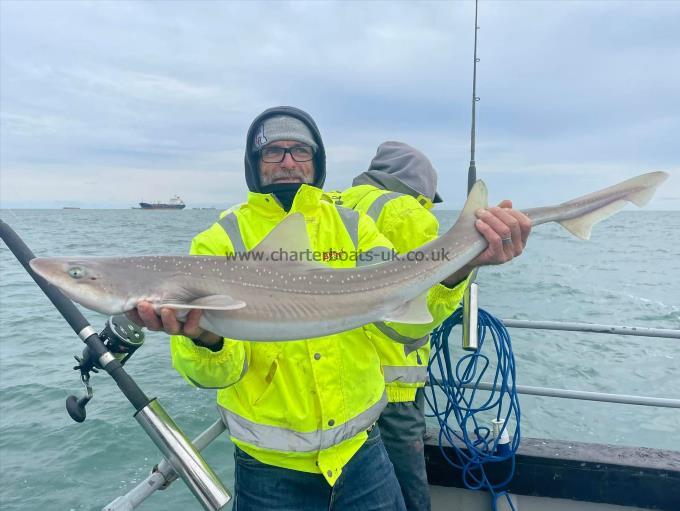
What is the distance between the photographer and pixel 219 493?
7.98 ft

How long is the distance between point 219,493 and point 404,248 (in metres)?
2.41

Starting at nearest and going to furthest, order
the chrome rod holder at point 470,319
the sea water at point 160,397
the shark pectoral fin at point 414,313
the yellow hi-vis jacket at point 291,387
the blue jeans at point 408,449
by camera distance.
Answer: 1. the yellow hi-vis jacket at point 291,387
2. the shark pectoral fin at point 414,313
3. the chrome rod holder at point 470,319
4. the blue jeans at point 408,449
5. the sea water at point 160,397

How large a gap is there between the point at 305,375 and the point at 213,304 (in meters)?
0.69

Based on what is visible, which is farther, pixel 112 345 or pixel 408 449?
pixel 408 449

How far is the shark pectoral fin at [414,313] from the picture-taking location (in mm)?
2693

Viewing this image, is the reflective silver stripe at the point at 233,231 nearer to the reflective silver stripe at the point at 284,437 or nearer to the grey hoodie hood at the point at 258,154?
the grey hoodie hood at the point at 258,154

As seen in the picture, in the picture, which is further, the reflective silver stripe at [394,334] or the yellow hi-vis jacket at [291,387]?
the reflective silver stripe at [394,334]

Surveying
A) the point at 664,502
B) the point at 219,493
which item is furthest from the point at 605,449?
the point at 219,493

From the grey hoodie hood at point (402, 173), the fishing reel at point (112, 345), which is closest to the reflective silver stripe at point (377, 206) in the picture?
the grey hoodie hood at point (402, 173)

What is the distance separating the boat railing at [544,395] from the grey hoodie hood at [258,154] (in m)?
1.70

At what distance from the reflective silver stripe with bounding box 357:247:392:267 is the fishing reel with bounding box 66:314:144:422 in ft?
5.04

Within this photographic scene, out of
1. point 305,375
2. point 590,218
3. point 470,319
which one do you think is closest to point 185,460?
point 305,375

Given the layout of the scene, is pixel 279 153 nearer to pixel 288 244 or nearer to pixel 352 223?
pixel 352 223

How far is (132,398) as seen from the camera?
276cm
